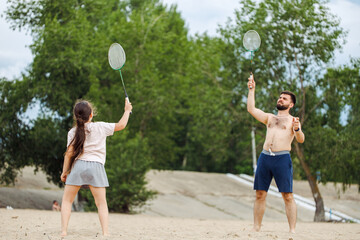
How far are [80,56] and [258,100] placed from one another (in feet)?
23.9

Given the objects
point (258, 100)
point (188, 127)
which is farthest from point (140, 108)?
point (188, 127)

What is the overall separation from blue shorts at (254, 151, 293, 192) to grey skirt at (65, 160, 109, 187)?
9.08 feet

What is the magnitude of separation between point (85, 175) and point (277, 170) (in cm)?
316

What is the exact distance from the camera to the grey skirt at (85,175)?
687 centimetres

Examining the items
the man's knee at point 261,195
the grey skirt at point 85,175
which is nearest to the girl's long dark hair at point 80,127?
the grey skirt at point 85,175

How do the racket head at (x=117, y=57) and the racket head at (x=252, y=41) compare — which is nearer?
the racket head at (x=117, y=57)

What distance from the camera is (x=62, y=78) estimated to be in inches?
793

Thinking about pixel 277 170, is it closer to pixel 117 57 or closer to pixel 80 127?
pixel 80 127

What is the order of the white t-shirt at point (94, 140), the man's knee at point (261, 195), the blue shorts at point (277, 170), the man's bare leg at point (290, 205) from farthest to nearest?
the man's knee at point (261, 195) < the man's bare leg at point (290, 205) < the blue shorts at point (277, 170) < the white t-shirt at point (94, 140)

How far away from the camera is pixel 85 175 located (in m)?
6.87

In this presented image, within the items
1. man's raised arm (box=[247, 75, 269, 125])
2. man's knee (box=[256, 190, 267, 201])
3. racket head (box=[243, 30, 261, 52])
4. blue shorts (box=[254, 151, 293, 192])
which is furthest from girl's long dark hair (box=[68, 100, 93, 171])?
racket head (box=[243, 30, 261, 52])

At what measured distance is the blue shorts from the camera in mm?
8102

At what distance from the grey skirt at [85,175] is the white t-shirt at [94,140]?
9 centimetres

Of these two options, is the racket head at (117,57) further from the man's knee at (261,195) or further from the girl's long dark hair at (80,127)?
the man's knee at (261,195)
